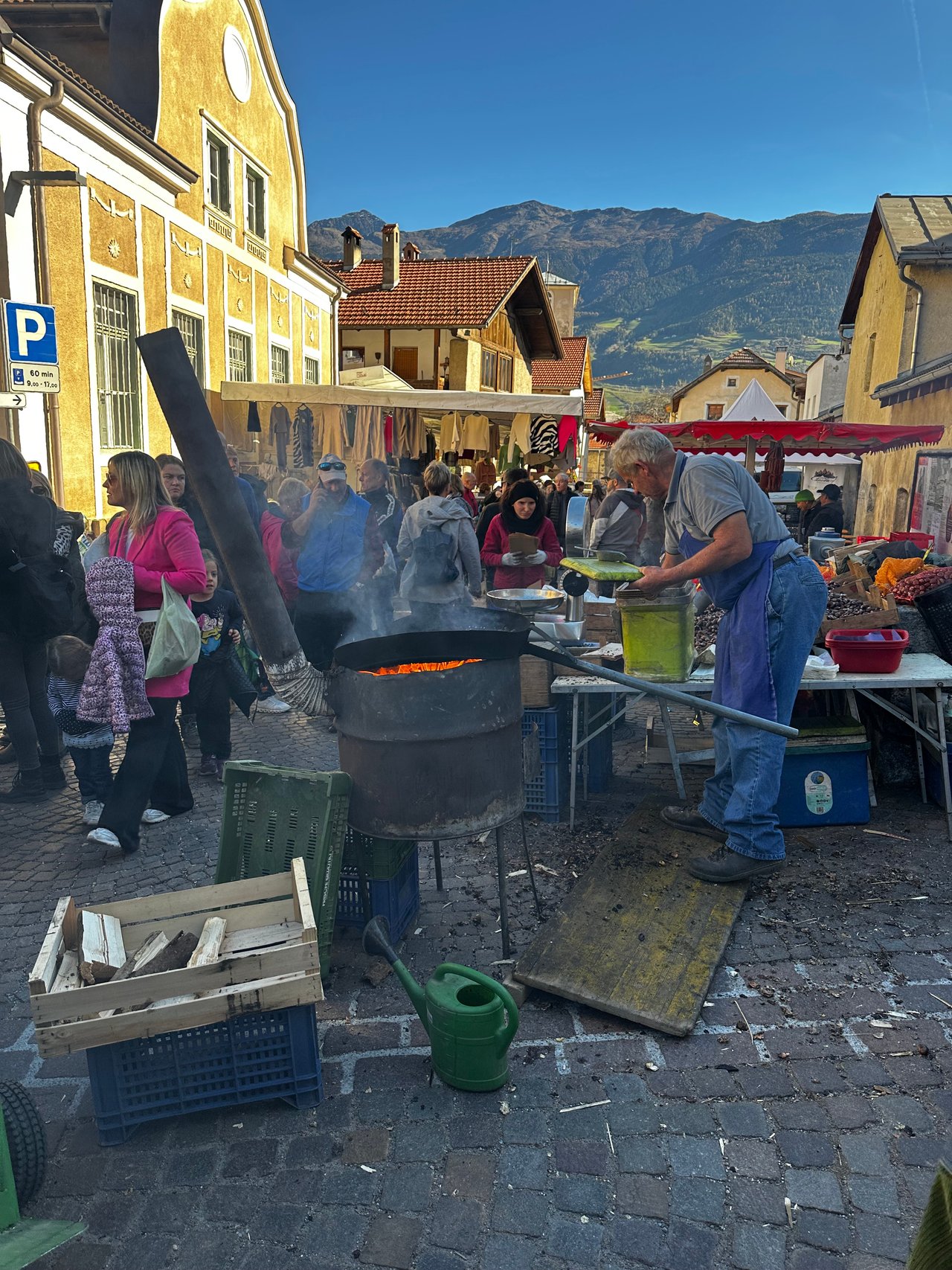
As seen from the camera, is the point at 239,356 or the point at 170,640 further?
the point at 239,356

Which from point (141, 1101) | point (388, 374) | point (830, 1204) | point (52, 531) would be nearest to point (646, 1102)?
point (830, 1204)

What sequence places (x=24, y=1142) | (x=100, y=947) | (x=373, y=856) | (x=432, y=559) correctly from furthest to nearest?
1. (x=432, y=559)
2. (x=373, y=856)
3. (x=100, y=947)
4. (x=24, y=1142)

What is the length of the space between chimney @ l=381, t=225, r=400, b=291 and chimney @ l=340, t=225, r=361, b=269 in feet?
4.62

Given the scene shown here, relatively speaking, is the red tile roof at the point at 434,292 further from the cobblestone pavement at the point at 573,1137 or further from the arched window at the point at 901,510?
the cobblestone pavement at the point at 573,1137

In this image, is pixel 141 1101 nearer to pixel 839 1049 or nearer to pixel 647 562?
pixel 839 1049

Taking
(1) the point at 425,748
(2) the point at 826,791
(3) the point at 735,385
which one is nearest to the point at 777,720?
(2) the point at 826,791

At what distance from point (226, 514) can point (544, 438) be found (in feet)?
59.7

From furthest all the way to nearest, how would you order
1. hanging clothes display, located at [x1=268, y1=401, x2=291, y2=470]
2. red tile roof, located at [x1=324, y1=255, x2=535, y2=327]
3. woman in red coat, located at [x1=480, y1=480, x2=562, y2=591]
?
red tile roof, located at [x1=324, y1=255, x2=535, y2=327]
hanging clothes display, located at [x1=268, y1=401, x2=291, y2=470]
woman in red coat, located at [x1=480, y1=480, x2=562, y2=591]

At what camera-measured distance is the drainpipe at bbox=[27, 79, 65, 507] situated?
9.25 metres

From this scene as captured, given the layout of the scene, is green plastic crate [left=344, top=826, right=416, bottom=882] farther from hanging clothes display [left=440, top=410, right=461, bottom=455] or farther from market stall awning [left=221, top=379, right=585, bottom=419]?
hanging clothes display [left=440, top=410, right=461, bottom=455]

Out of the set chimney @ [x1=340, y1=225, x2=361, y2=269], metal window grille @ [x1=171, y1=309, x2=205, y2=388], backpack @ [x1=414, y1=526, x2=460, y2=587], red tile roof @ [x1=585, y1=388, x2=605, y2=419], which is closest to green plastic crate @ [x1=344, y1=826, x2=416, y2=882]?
backpack @ [x1=414, y1=526, x2=460, y2=587]

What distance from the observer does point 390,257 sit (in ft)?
92.0

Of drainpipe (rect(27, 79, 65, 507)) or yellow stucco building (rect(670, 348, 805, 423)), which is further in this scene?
yellow stucco building (rect(670, 348, 805, 423))

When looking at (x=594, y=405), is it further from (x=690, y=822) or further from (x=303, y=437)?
(x=690, y=822)
